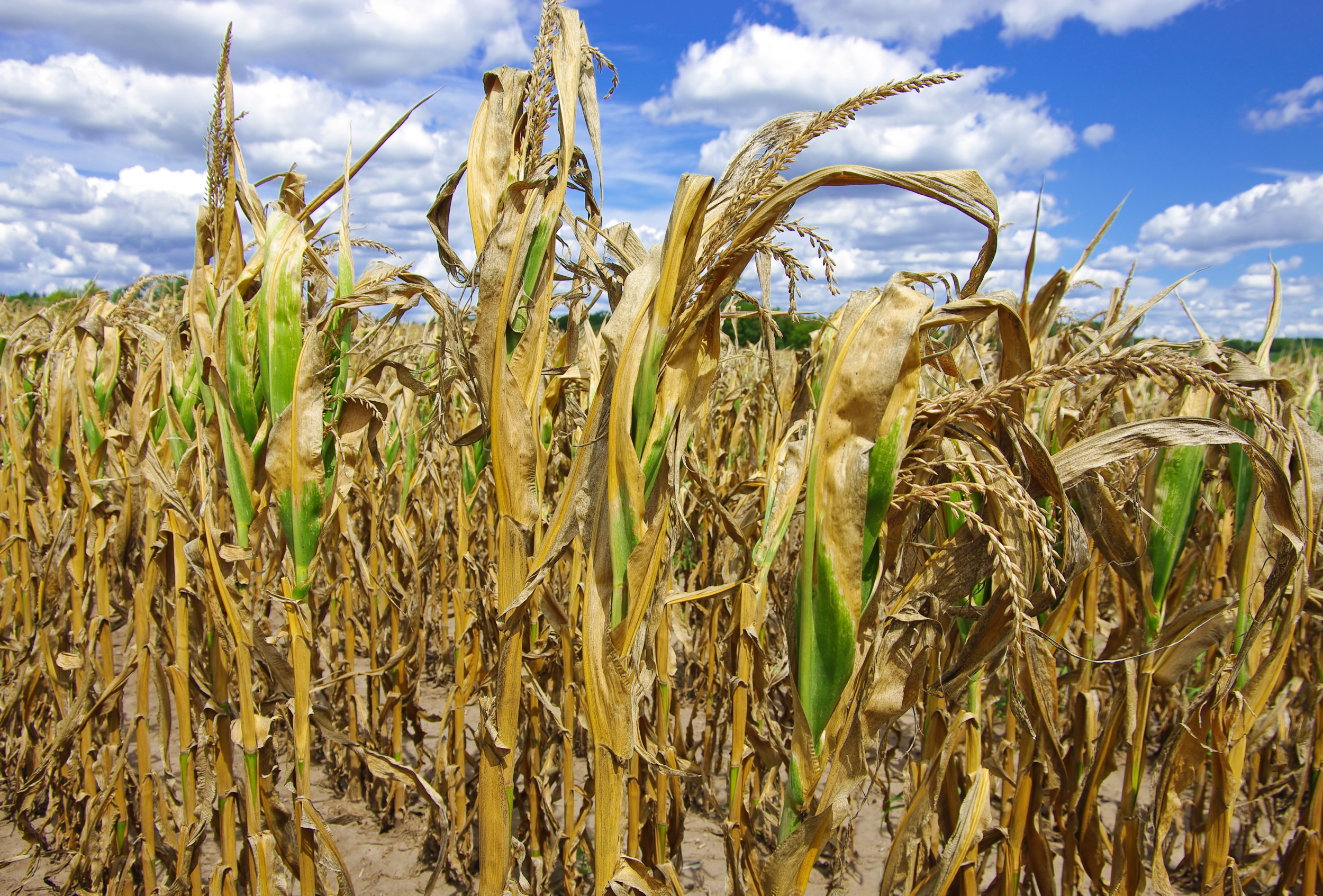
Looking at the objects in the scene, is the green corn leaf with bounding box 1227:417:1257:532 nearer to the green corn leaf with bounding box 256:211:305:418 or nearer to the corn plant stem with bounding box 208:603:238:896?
the green corn leaf with bounding box 256:211:305:418

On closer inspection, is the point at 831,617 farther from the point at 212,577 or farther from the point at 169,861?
the point at 169,861

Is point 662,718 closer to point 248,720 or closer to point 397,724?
point 248,720

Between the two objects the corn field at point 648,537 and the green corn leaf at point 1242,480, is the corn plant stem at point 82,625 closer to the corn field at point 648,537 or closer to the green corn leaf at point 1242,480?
the corn field at point 648,537

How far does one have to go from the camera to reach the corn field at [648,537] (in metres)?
1.17

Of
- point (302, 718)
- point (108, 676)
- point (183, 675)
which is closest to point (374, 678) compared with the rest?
point (108, 676)

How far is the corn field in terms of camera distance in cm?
117

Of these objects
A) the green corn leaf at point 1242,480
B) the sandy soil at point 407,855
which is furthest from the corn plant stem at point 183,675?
the green corn leaf at point 1242,480

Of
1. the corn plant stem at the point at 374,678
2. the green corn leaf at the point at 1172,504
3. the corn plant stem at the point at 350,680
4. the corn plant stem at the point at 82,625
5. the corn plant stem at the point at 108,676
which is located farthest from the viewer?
the corn plant stem at the point at 374,678

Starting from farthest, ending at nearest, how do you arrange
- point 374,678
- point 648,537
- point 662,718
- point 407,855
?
point 374,678 < point 407,855 < point 662,718 < point 648,537

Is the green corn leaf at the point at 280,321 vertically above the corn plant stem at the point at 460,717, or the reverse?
the green corn leaf at the point at 280,321

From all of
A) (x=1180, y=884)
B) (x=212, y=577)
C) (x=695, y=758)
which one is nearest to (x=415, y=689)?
(x=695, y=758)

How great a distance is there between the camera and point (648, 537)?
125 cm

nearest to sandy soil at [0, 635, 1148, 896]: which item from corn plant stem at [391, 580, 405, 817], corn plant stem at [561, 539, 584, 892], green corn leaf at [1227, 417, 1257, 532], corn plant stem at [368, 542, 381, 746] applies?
corn plant stem at [391, 580, 405, 817]

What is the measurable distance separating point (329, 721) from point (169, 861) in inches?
37.8
